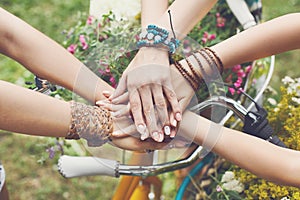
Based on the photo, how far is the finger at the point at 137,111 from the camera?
120cm

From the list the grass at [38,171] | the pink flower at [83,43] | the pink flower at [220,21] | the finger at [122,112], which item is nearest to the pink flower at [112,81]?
the finger at [122,112]

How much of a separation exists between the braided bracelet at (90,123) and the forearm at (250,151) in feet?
0.54

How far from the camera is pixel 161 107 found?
121 cm

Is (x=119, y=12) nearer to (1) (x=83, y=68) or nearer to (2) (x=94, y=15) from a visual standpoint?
(2) (x=94, y=15)

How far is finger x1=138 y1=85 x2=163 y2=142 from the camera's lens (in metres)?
1.20

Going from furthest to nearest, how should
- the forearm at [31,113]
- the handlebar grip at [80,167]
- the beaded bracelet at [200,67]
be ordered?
the handlebar grip at [80,167], the beaded bracelet at [200,67], the forearm at [31,113]

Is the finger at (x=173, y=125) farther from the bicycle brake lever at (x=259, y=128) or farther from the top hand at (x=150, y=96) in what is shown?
the bicycle brake lever at (x=259, y=128)

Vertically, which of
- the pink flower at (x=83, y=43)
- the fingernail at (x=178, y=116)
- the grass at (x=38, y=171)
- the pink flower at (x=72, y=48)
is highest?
the fingernail at (x=178, y=116)

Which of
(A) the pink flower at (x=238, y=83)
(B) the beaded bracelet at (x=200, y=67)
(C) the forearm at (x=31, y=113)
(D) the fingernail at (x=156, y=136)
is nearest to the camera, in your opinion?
(C) the forearm at (x=31, y=113)

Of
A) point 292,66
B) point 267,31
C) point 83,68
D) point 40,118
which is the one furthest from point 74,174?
point 292,66

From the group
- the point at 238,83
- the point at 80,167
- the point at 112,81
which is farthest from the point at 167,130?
the point at 238,83

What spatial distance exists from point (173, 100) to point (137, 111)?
0.08 metres

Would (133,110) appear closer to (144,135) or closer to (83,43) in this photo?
(144,135)

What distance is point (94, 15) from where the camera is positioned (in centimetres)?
181
